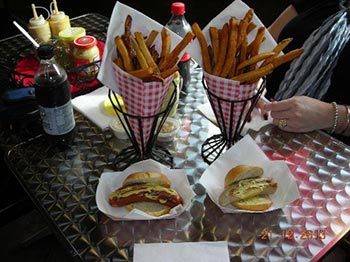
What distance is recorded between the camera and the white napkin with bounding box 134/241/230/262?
833 mm

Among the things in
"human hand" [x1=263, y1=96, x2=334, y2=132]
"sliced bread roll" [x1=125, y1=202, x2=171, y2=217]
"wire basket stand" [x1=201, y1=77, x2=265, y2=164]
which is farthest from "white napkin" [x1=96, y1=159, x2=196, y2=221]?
"human hand" [x1=263, y1=96, x2=334, y2=132]

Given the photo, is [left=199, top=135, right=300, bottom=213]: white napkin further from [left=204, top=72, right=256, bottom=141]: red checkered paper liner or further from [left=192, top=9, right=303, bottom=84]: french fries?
[left=192, top=9, right=303, bottom=84]: french fries

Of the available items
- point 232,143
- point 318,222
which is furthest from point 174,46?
point 318,222

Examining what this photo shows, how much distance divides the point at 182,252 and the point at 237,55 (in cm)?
48

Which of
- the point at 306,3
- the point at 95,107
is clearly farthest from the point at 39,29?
the point at 306,3

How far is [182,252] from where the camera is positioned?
2.78 ft

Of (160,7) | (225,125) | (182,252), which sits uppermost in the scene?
(225,125)

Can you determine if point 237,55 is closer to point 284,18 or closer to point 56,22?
point 56,22

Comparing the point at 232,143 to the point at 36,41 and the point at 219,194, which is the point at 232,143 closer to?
the point at 219,194

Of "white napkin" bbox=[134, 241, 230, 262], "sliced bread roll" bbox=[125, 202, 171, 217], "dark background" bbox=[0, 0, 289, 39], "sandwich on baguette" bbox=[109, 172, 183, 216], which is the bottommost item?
"dark background" bbox=[0, 0, 289, 39]

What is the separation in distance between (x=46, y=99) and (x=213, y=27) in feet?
1.51

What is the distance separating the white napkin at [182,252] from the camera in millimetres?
833

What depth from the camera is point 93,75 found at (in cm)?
142

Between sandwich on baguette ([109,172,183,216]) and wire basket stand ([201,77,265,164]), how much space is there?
206 millimetres
